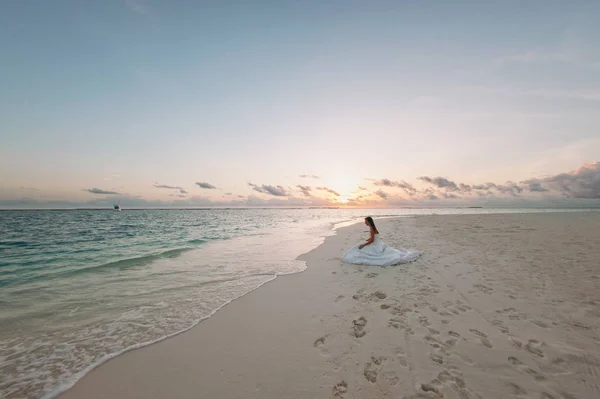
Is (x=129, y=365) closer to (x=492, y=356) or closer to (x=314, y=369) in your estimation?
(x=314, y=369)

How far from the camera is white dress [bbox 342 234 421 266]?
10.4 m

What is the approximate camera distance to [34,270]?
473 inches

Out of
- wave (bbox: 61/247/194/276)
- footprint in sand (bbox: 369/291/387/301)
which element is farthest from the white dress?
wave (bbox: 61/247/194/276)

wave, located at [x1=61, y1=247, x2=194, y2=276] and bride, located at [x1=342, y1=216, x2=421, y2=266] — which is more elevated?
bride, located at [x1=342, y1=216, x2=421, y2=266]

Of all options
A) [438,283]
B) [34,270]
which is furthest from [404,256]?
[34,270]

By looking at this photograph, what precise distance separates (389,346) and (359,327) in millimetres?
859

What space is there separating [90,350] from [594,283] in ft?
42.5

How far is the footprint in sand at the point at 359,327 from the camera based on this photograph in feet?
16.1

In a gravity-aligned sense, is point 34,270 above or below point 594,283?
below

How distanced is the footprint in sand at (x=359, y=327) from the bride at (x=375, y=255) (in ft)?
16.7

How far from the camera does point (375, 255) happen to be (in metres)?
10.8

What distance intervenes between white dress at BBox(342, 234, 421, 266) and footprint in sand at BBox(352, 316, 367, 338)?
5.08 metres

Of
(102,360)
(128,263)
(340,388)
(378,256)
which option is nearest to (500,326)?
(340,388)

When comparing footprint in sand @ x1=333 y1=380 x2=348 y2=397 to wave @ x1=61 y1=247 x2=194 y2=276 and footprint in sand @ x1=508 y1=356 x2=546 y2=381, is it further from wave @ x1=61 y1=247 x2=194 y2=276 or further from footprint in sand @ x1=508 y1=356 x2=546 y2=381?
wave @ x1=61 y1=247 x2=194 y2=276
